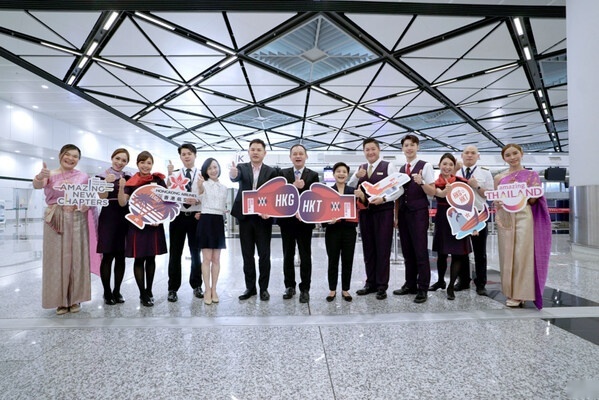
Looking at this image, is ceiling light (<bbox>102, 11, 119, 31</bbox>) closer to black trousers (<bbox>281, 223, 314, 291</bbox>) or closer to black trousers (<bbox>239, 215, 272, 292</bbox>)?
black trousers (<bbox>239, 215, 272, 292</bbox>)

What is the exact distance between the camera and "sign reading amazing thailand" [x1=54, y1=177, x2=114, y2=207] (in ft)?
9.20

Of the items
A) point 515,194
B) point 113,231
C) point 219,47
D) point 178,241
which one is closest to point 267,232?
point 178,241

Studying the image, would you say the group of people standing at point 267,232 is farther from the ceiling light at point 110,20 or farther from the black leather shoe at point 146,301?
the ceiling light at point 110,20

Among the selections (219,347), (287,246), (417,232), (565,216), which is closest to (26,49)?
(287,246)

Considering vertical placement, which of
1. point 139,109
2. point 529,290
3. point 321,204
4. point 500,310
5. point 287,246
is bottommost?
point 500,310

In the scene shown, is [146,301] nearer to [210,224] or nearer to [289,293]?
[210,224]

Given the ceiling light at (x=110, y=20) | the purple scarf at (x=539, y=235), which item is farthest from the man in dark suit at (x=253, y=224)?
the ceiling light at (x=110, y=20)

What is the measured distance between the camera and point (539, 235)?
2.88m

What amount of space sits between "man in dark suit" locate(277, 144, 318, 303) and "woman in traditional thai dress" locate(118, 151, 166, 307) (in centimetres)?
131

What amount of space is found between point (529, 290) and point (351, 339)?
195 centimetres

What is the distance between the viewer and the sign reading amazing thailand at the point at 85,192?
280 centimetres

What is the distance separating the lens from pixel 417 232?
3.21 meters

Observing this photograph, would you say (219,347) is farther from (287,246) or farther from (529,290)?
(529,290)

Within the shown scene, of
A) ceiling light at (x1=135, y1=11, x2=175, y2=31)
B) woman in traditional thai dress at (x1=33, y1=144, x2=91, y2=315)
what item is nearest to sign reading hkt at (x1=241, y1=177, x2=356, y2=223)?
woman in traditional thai dress at (x1=33, y1=144, x2=91, y2=315)
